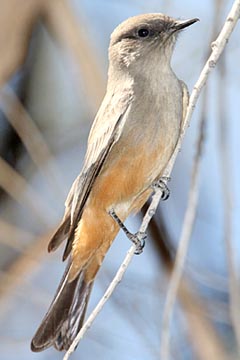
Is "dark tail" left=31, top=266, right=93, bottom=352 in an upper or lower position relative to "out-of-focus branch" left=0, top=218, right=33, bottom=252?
upper

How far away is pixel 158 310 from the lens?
5.56 m

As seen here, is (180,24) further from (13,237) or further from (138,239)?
(13,237)

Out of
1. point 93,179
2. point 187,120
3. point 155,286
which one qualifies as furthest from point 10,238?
point 187,120

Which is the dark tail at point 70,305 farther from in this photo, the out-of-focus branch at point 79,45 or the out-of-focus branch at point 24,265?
the out-of-focus branch at point 79,45

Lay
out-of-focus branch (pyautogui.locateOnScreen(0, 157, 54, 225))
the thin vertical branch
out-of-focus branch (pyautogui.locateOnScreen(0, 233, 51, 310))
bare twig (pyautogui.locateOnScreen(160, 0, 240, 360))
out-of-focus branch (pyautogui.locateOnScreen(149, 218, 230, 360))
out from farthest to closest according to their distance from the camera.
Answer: out-of-focus branch (pyautogui.locateOnScreen(0, 157, 54, 225)), out-of-focus branch (pyautogui.locateOnScreen(0, 233, 51, 310)), out-of-focus branch (pyautogui.locateOnScreen(149, 218, 230, 360)), the thin vertical branch, bare twig (pyautogui.locateOnScreen(160, 0, 240, 360))

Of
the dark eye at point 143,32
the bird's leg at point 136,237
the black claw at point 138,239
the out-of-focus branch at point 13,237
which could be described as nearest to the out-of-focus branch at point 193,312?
the out-of-focus branch at point 13,237

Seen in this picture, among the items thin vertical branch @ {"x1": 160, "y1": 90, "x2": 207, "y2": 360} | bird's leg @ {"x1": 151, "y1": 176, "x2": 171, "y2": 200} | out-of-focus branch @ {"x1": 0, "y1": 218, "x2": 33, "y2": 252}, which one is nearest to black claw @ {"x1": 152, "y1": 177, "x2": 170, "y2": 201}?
bird's leg @ {"x1": 151, "y1": 176, "x2": 171, "y2": 200}

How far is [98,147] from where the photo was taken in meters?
4.04

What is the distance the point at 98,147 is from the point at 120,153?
0.31ft

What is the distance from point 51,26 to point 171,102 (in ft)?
6.63

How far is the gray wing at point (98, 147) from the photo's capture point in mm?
4008

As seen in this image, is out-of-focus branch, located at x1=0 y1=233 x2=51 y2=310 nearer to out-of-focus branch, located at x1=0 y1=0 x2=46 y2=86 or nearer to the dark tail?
out-of-focus branch, located at x1=0 y1=0 x2=46 y2=86

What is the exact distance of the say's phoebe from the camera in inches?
156

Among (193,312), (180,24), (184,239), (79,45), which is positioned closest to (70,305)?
(184,239)
